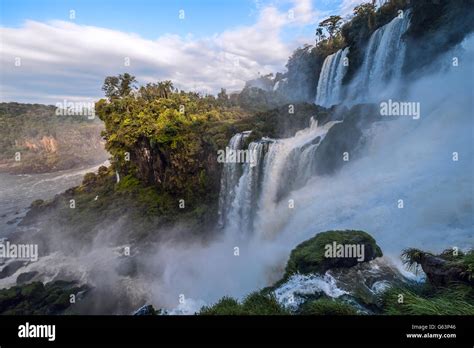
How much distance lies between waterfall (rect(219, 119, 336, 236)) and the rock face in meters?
4.47

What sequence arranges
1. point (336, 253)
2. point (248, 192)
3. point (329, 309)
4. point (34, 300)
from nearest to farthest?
point (329, 309)
point (336, 253)
point (34, 300)
point (248, 192)

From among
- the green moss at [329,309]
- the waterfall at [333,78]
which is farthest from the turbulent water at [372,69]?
the green moss at [329,309]

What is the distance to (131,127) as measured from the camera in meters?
16.2

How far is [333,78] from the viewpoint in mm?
14086

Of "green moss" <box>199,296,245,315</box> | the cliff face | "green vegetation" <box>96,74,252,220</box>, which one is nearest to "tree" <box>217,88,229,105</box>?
"green vegetation" <box>96,74,252,220</box>

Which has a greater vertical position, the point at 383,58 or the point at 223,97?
the point at 223,97

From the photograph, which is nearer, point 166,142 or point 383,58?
point 383,58

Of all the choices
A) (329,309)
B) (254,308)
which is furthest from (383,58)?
(254,308)

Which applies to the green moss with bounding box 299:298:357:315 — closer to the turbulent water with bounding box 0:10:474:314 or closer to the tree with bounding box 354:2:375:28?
the turbulent water with bounding box 0:10:474:314

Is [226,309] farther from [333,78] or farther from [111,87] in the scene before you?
[111,87]

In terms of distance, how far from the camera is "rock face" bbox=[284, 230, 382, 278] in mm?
4609

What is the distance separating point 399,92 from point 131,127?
1365cm

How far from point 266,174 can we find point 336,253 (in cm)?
576
